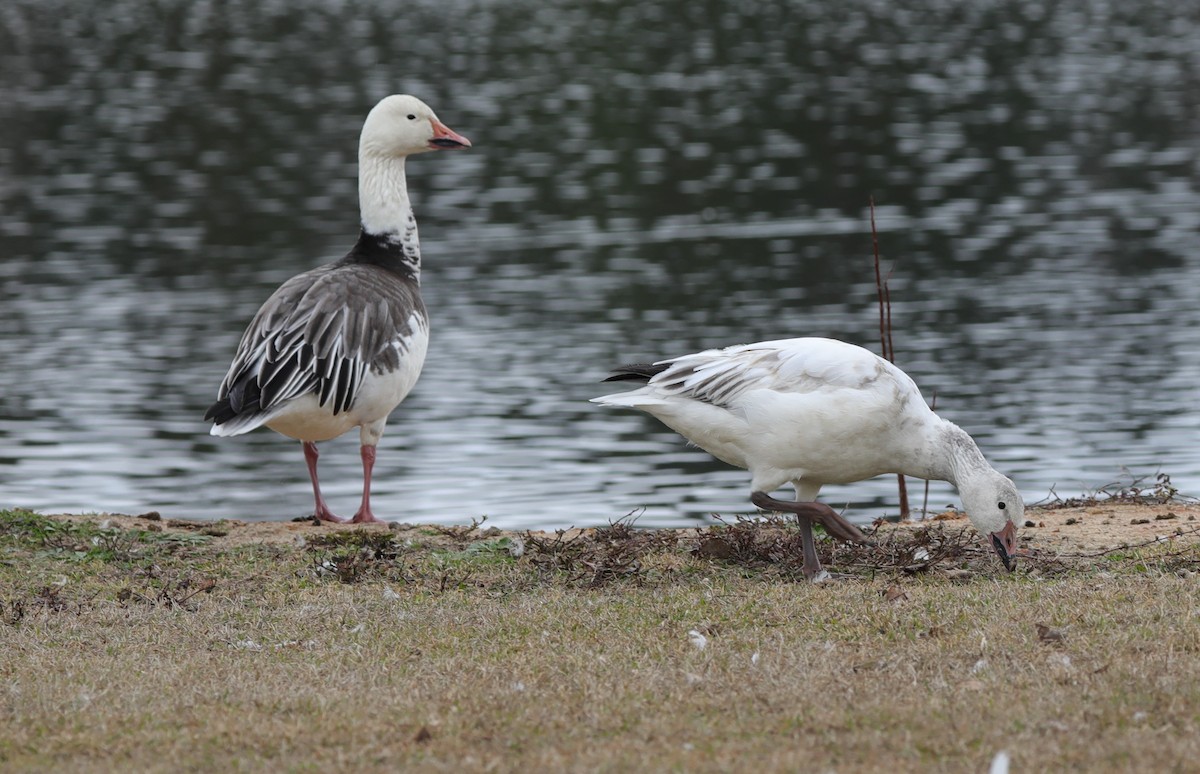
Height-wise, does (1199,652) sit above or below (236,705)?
below

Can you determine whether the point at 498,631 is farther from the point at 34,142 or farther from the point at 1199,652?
the point at 34,142

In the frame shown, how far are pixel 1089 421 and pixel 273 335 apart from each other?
326 inches

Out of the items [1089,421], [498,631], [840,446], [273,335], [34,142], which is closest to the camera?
[498,631]

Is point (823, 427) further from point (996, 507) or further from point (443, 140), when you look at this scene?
point (443, 140)

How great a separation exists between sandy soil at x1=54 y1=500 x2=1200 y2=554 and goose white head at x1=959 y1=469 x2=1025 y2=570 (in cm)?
66

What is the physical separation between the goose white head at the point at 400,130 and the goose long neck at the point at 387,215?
8 centimetres

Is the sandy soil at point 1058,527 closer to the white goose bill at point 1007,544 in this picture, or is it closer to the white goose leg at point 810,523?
the white goose bill at point 1007,544

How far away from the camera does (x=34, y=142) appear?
32.2 metres

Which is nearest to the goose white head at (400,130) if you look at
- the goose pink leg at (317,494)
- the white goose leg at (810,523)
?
the goose pink leg at (317,494)

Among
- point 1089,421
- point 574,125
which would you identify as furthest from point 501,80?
point 1089,421

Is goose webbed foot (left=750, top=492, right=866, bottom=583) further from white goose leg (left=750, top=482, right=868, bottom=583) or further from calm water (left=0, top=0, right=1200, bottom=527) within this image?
calm water (left=0, top=0, right=1200, bottom=527)

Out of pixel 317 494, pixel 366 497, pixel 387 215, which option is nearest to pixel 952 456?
pixel 366 497

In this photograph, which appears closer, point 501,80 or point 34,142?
point 34,142

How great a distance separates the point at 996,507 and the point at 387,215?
17.8ft
